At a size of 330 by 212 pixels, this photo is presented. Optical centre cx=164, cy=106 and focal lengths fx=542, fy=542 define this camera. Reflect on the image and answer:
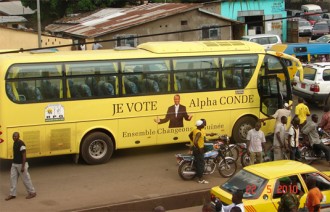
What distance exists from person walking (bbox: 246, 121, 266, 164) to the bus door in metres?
2.93

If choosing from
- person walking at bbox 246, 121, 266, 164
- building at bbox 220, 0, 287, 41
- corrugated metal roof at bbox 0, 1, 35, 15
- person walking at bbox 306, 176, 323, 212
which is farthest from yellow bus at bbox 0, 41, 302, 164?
corrugated metal roof at bbox 0, 1, 35, 15

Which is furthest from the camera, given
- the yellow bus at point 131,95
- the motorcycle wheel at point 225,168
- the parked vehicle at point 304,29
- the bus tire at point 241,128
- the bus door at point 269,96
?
the parked vehicle at point 304,29

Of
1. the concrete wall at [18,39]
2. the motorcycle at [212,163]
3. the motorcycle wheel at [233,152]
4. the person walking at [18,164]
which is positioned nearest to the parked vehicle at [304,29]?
the concrete wall at [18,39]

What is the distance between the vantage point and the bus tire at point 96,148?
567 inches

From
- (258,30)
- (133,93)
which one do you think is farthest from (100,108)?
(258,30)

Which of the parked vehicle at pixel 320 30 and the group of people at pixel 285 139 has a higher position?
the parked vehicle at pixel 320 30

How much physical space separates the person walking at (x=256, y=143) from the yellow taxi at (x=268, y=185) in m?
2.71

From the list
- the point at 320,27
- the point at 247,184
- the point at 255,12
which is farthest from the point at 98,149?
the point at 320,27

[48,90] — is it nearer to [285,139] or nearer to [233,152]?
[233,152]

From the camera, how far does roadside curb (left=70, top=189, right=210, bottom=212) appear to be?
446 inches

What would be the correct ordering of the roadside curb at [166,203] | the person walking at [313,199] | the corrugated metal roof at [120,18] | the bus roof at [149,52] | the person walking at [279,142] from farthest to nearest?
1. the corrugated metal roof at [120,18]
2. the person walking at [279,142]
3. the bus roof at [149,52]
4. the roadside curb at [166,203]
5. the person walking at [313,199]

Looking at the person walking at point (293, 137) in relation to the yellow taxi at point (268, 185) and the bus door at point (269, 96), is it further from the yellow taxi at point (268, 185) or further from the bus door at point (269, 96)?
the yellow taxi at point (268, 185)

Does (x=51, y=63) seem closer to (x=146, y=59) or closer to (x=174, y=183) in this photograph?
(x=146, y=59)

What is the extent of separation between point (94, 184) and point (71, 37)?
72.4 ft
